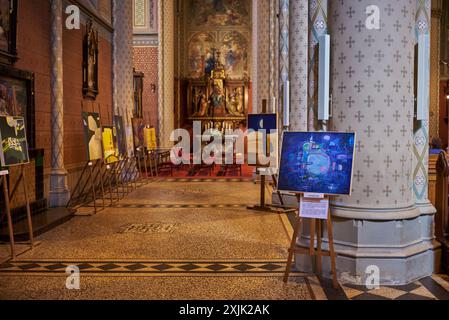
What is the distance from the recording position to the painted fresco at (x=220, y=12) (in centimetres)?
2731

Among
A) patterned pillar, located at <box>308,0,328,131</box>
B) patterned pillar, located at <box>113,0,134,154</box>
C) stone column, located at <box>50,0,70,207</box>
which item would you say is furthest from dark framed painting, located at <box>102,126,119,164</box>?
patterned pillar, located at <box>308,0,328,131</box>

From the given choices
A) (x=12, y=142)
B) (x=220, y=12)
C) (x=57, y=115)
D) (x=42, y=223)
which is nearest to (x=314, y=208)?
(x=12, y=142)

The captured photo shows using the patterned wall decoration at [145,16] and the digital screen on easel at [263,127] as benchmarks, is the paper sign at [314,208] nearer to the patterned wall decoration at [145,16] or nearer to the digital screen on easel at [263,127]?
the digital screen on easel at [263,127]

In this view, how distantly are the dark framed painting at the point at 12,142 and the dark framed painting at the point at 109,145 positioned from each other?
149 inches

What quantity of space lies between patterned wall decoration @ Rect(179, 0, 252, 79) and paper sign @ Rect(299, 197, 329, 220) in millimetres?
22292

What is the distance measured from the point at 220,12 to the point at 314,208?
23530 millimetres

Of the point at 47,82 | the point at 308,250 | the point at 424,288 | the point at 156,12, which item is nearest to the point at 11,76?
the point at 47,82

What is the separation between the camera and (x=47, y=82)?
10.2 metres

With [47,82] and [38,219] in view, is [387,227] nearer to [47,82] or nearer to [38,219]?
[38,219]

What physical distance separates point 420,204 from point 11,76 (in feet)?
20.7

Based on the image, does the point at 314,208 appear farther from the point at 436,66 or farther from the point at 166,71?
the point at 436,66

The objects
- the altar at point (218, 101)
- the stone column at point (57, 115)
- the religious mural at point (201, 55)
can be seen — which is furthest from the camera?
the religious mural at point (201, 55)

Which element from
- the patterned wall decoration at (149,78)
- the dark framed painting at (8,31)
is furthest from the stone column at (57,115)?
the patterned wall decoration at (149,78)

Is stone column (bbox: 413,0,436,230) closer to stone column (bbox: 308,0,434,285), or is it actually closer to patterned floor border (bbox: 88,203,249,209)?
stone column (bbox: 308,0,434,285)
